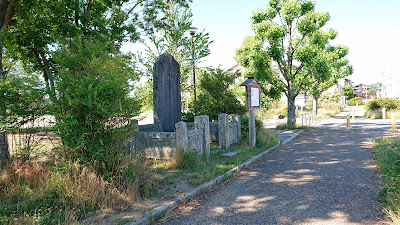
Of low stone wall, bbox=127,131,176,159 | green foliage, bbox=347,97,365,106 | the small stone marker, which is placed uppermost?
green foliage, bbox=347,97,365,106

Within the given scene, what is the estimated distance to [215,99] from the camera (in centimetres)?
1223

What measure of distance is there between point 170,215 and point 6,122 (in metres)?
3.24

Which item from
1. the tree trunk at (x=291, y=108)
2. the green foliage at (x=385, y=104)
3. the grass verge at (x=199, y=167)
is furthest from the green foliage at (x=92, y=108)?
the green foliage at (x=385, y=104)

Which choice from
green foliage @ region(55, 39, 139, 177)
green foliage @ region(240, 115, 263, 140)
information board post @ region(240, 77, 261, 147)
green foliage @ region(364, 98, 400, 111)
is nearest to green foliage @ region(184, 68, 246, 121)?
green foliage @ region(240, 115, 263, 140)

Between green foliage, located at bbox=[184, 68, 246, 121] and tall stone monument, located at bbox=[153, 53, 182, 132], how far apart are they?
7.55 feet

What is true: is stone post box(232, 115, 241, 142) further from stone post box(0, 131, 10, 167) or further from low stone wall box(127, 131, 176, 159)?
stone post box(0, 131, 10, 167)

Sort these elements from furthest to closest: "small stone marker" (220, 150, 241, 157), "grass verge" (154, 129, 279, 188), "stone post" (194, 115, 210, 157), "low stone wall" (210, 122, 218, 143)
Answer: "low stone wall" (210, 122, 218, 143) → "small stone marker" (220, 150, 241, 157) → "stone post" (194, 115, 210, 157) → "grass verge" (154, 129, 279, 188)

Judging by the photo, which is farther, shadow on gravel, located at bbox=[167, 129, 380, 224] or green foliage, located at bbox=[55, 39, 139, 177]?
green foliage, located at bbox=[55, 39, 139, 177]

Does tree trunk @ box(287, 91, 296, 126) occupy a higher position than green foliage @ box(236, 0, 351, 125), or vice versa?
green foliage @ box(236, 0, 351, 125)

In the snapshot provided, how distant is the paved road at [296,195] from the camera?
414cm

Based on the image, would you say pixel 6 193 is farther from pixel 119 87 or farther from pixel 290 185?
pixel 290 185

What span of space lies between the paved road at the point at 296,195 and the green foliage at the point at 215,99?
3.92 metres

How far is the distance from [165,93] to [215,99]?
374cm

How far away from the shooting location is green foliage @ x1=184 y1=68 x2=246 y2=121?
11.8 meters
